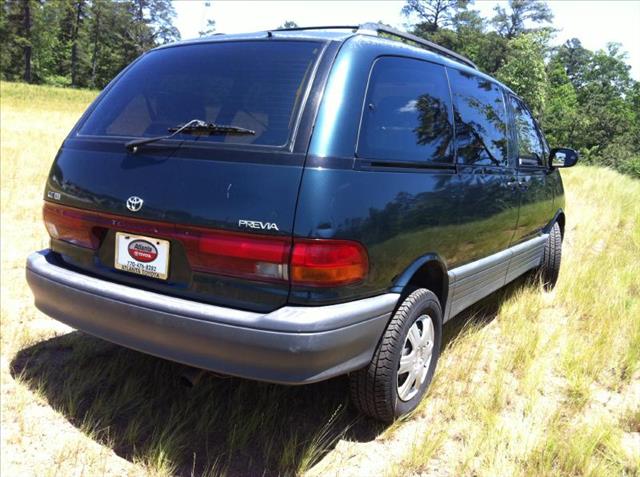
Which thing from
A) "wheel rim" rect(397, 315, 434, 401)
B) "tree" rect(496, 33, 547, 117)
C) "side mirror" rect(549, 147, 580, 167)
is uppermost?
"tree" rect(496, 33, 547, 117)

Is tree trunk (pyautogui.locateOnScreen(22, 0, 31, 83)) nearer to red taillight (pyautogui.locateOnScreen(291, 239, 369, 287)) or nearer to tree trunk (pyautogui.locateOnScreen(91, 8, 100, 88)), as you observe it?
tree trunk (pyautogui.locateOnScreen(91, 8, 100, 88))

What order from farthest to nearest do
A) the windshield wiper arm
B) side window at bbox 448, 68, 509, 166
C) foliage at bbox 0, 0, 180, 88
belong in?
foliage at bbox 0, 0, 180, 88
side window at bbox 448, 68, 509, 166
the windshield wiper arm

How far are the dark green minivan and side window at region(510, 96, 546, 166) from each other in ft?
4.96

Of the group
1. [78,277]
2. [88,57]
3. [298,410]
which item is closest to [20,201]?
[78,277]

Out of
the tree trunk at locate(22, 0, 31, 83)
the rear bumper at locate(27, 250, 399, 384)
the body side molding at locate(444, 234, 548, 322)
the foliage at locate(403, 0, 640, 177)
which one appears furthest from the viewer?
the tree trunk at locate(22, 0, 31, 83)

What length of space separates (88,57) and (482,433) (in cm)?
8643

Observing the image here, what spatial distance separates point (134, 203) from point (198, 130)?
17.0 inches

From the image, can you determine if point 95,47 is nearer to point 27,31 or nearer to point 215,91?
point 27,31

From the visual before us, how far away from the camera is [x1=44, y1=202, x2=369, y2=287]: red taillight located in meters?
2.08

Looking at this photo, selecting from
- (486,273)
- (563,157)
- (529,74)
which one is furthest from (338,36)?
(529,74)

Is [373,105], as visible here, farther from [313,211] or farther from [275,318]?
[275,318]

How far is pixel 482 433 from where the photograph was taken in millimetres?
2639

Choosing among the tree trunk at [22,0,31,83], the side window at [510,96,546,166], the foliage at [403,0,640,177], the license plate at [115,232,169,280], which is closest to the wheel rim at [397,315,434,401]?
the license plate at [115,232,169,280]

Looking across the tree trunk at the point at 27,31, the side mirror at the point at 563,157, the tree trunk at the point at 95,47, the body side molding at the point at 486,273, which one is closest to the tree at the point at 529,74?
the side mirror at the point at 563,157
